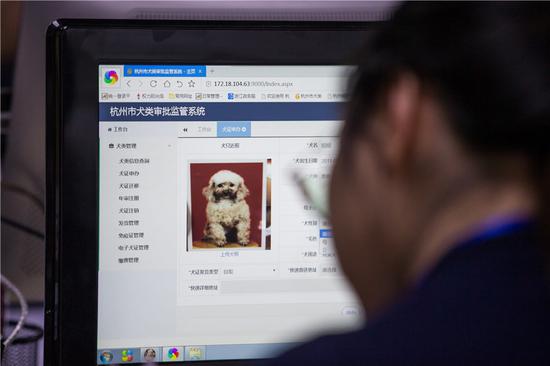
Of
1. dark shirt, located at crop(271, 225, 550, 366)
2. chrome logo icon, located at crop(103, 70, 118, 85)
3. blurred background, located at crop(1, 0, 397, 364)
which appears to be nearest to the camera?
dark shirt, located at crop(271, 225, 550, 366)

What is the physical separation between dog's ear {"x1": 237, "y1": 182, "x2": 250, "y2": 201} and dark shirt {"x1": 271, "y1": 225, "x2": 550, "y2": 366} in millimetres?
350

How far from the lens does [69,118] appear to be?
68 centimetres

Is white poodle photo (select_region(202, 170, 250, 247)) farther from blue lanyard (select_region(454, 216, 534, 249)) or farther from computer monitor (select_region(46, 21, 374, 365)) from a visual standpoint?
blue lanyard (select_region(454, 216, 534, 249))

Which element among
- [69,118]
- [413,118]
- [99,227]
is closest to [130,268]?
[99,227]

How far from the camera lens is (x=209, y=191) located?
0.69 m

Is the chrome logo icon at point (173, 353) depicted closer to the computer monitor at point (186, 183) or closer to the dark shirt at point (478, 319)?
the computer monitor at point (186, 183)

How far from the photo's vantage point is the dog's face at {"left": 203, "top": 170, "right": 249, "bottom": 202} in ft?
2.27

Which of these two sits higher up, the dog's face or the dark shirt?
the dog's face

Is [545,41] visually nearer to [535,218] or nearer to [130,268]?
[535,218]

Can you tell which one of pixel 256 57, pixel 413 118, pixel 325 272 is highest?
pixel 256 57

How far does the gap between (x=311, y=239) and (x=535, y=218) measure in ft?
1.16

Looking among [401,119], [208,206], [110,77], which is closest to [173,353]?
[208,206]

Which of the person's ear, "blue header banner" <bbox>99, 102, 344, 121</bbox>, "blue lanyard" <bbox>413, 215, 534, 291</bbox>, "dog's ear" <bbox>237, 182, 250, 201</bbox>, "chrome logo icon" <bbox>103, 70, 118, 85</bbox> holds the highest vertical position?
"chrome logo icon" <bbox>103, 70, 118, 85</bbox>

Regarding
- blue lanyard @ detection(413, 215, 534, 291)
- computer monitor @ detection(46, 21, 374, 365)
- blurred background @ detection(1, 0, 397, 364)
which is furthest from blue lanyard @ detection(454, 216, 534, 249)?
blurred background @ detection(1, 0, 397, 364)
